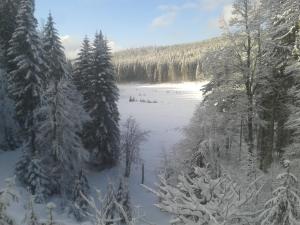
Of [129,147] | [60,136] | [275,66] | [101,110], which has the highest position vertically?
[275,66]

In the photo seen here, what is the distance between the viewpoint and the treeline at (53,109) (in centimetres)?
3919

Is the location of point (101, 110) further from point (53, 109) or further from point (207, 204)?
point (207, 204)

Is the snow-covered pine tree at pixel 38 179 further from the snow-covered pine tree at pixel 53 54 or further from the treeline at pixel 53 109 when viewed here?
the snow-covered pine tree at pixel 53 54

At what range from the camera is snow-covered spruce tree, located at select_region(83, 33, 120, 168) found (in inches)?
1742

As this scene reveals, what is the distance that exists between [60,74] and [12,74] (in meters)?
4.96

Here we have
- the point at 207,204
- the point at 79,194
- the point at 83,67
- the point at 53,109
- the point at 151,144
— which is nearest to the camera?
the point at 207,204

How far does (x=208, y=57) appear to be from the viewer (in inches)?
861

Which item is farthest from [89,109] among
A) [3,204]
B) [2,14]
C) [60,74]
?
[3,204]

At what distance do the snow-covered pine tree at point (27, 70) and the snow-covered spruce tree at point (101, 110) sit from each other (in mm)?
5260

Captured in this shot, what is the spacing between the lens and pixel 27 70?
136 ft

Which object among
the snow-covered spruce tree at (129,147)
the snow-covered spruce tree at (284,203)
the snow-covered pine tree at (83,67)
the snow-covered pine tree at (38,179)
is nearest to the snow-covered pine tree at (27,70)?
the snow-covered pine tree at (38,179)

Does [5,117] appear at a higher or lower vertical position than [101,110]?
lower

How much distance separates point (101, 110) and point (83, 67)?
600 cm

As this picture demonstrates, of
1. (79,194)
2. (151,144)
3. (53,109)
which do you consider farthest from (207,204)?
(151,144)
